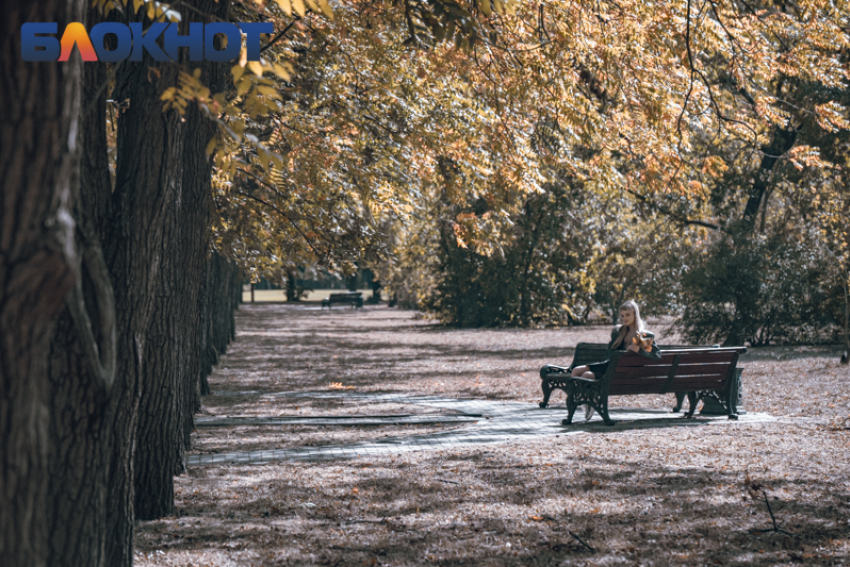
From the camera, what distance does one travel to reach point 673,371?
383 inches

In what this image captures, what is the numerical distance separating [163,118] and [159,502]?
2735 millimetres

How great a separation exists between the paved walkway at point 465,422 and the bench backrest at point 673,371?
1.35ft

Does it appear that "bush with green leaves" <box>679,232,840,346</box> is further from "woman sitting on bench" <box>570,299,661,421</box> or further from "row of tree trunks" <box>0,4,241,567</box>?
"row of tree trunks" <box>0,4,241,567</box>

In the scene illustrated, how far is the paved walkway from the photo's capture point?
324 inches

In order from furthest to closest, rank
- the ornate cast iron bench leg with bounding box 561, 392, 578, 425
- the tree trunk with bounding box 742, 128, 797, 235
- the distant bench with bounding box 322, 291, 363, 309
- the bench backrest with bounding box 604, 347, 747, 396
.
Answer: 1. the distant bench with bounding box 322, 291, 363, 309
2. the tree trunk with bounding box 742, 128, 797, 235
3. the ornate cast iron bench leg with bounding box 561, 392, 578, 425
4. the bench backrest with bounding box 604, 347, 747, 396

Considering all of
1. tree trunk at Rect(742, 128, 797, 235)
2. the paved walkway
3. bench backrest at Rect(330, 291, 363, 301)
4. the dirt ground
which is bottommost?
the paved walkway

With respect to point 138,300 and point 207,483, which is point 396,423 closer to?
point 207,483

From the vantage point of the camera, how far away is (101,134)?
4020 mm

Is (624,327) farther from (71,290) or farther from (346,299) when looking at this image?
(346,299)

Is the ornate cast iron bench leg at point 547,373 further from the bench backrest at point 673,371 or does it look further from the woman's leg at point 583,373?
the bench backrest at point 673,371

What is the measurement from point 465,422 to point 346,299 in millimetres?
49596

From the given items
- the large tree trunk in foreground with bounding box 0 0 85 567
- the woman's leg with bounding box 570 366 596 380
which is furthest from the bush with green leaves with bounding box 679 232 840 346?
the large tree trunk in foreground with bounding box 0 0 85 567

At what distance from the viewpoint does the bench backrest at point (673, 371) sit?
9562 mm

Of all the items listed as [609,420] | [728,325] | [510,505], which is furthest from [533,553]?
[728,325]
